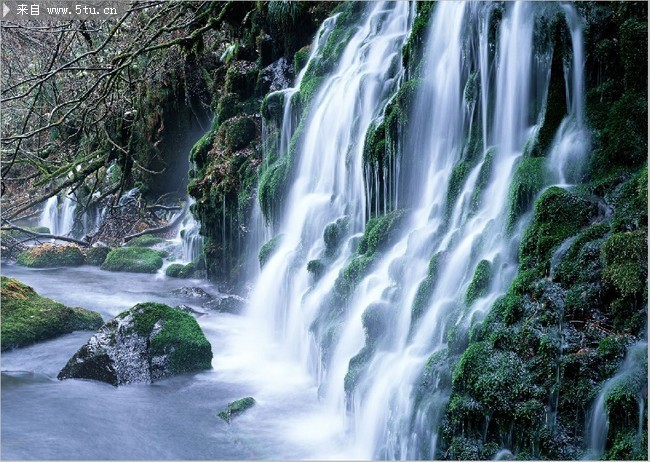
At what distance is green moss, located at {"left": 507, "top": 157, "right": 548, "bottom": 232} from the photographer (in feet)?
18.0

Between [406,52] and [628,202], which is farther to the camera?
[406,52]

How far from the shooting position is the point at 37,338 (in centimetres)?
796

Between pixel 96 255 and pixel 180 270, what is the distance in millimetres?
2603

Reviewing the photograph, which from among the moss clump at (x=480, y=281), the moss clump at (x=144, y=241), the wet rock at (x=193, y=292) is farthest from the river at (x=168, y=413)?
the moss clump at (x=144, y=241)

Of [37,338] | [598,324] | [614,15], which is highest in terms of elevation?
[614,15]

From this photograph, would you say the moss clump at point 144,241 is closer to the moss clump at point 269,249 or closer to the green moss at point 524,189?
the moss clump at point 269,249

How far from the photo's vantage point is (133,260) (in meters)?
13.4

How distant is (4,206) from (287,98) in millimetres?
8228

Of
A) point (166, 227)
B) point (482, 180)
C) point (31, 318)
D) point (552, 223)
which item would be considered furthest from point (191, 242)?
point (552, 223)

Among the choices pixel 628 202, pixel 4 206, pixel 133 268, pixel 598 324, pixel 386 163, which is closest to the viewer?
pixel 598 324

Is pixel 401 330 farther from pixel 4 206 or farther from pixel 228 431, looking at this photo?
pixel 4 206

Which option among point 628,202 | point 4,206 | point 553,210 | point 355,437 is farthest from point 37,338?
point 4,206

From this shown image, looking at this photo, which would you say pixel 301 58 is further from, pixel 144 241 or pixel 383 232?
pixel 144 241

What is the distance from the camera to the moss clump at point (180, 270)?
40.9ft
